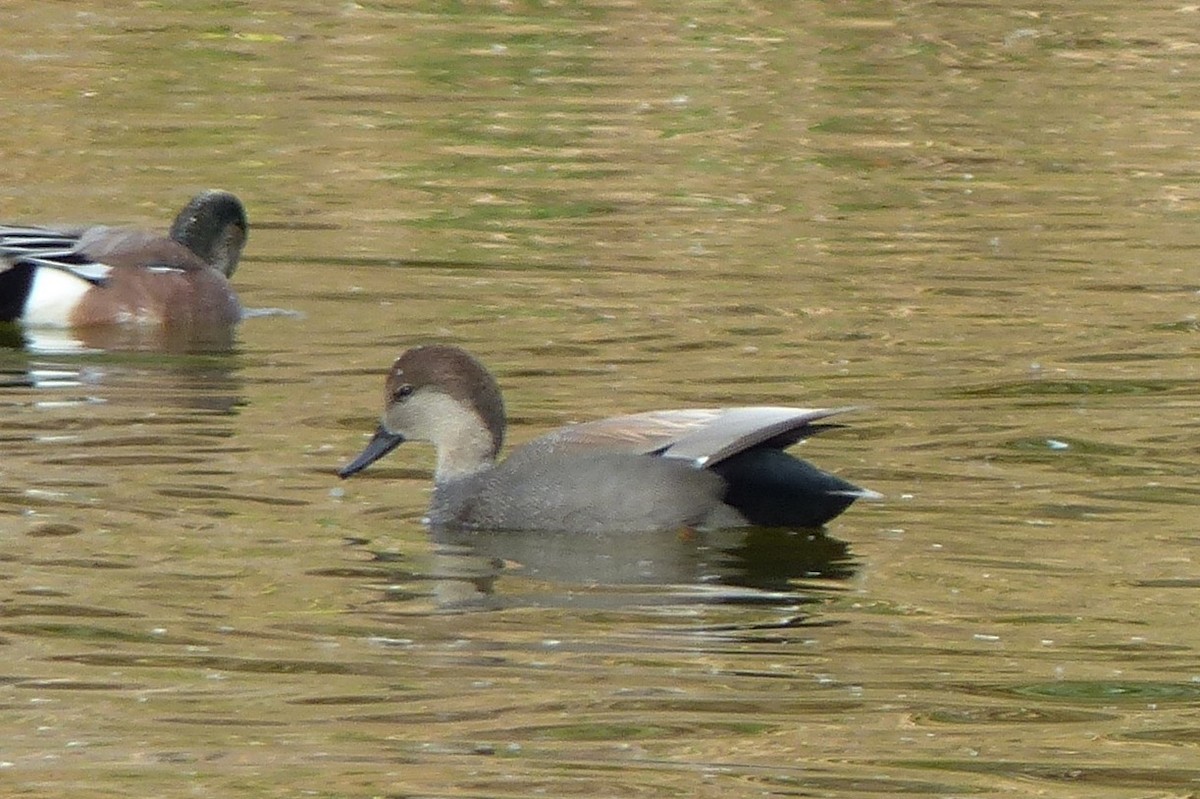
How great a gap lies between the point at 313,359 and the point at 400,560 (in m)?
3.42

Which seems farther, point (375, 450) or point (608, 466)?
point (375, 450)

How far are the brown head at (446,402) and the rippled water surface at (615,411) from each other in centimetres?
25

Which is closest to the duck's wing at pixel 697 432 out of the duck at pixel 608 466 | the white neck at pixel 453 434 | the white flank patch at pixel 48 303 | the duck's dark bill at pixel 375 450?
the duck at pixel 608 466

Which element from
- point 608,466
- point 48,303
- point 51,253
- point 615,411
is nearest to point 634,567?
point 608,466

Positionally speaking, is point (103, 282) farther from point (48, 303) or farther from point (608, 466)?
point (608, 466)

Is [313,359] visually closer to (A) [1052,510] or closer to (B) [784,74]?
(A) [1052,510]

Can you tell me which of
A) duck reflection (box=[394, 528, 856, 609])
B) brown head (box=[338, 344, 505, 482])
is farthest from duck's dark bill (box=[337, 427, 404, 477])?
duck reflection (box=[394, 528, 856, 609])

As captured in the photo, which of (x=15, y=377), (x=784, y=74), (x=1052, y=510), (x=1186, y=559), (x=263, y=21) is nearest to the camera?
(x=1186, y=559)

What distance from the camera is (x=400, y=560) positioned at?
821 centimetres

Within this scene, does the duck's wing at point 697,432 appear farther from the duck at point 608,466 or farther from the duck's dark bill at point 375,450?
the duck's dark bill at point 375,450

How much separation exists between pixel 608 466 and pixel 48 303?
190 inches

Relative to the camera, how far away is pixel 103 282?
12.7 meters

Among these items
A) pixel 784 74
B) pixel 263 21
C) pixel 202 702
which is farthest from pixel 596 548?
pixel 263 21

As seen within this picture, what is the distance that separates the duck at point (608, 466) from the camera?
820 centimetres
